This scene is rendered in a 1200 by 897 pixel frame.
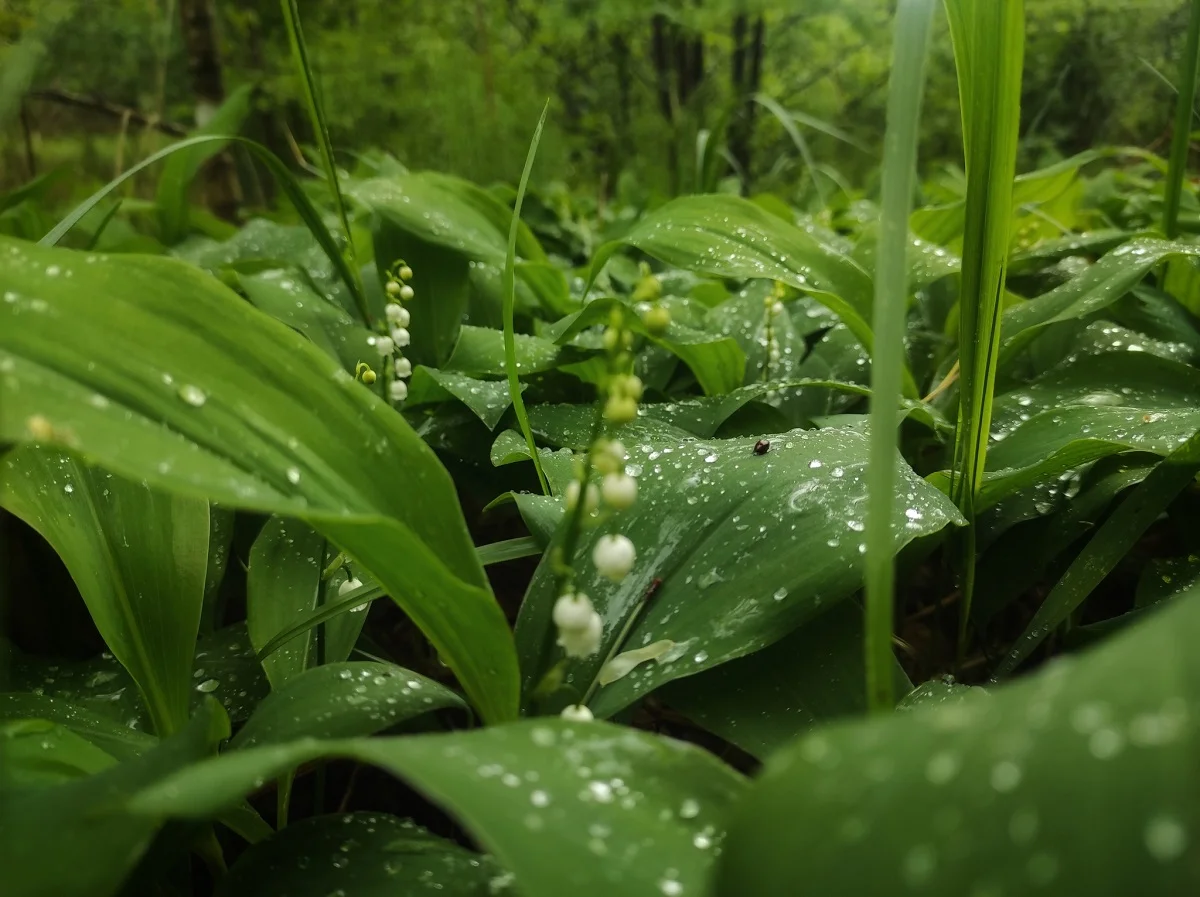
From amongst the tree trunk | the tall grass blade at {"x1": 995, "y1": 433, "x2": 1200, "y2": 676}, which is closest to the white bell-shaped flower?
the tall grass blade at {"x1": 995, "y1": 433, "x2": 1200, "y2": 676}

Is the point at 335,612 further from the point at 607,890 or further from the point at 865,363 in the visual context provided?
the point at 865,363

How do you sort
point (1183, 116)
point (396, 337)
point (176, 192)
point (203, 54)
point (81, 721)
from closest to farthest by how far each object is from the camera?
1. point (81, 721)
2. point (396, 337)
3. point (1183, 116)
4. point (176, 192)
5. point (203, 54)

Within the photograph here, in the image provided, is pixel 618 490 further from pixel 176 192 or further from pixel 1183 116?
pixel 176 192

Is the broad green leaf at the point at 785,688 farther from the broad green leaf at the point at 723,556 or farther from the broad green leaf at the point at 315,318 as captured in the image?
the broad green leaf at the point at 315,318

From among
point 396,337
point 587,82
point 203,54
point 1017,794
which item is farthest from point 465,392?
point 587,82

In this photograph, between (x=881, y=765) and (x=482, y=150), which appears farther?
(x=482, y=150)

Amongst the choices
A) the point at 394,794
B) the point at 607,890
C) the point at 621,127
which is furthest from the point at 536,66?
the point at 607,890

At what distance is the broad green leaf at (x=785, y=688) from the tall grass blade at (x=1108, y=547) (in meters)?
0.13

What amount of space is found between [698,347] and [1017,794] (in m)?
0.61

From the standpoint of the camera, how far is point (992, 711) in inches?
8.0

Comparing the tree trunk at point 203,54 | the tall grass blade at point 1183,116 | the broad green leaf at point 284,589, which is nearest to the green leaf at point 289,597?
the broad green leaf at point 284,589

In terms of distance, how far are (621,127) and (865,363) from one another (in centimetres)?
380

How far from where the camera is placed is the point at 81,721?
45 centimetres

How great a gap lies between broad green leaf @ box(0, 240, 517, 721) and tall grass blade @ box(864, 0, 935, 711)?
0.18m
